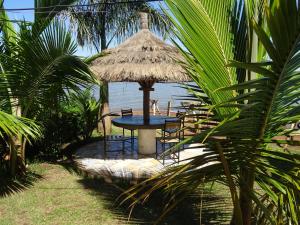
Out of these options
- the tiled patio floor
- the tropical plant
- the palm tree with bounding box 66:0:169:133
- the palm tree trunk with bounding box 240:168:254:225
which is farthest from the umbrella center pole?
the palm tree trunk with bounding box 240:168:254:225

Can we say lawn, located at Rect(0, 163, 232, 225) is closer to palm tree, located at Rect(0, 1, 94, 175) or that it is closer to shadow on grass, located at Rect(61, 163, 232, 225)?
shadow on grass, located at Rect(61, 163, 232, 225)

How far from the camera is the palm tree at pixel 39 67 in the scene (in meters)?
6.17

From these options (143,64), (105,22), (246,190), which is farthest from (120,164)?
(105,22)

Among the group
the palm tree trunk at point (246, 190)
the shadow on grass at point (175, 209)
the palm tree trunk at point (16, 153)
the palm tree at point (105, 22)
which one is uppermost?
the palm tree at point (105, 22)

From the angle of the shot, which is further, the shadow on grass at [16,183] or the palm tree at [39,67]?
the shadow on grass at [16,183]

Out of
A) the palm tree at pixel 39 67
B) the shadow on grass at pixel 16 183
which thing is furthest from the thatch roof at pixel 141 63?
the shadow on grass at pixel 16 183

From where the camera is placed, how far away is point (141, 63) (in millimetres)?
7844

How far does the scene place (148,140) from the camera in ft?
27.6

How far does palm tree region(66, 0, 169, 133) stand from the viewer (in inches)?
491

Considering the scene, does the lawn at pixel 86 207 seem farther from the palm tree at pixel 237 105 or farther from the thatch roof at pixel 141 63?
the palm tree at pixel 237 105

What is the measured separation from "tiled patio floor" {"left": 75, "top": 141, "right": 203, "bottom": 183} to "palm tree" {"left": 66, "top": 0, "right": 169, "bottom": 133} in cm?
415

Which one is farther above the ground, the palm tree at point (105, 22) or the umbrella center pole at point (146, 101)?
the palm tree at point (105, 22)

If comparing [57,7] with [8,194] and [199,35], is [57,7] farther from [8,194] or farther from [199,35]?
[199,35]

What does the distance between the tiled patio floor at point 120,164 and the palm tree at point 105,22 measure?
415cm
